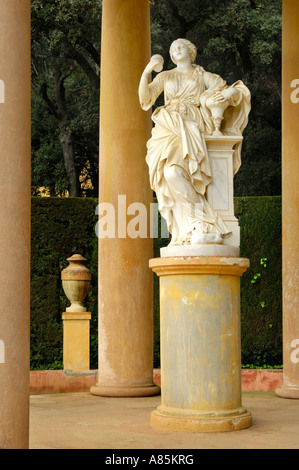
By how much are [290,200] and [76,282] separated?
8057mm

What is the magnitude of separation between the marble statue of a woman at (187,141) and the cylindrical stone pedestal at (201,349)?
0.62 meters

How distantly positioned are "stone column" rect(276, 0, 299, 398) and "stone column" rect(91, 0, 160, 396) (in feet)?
11.6

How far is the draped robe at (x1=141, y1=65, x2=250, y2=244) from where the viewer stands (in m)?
13.5

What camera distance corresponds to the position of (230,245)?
13.6m

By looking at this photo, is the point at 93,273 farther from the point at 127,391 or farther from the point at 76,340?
the point at 127,391

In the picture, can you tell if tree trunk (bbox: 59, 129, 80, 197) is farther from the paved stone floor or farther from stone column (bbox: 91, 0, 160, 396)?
the paved stone floor

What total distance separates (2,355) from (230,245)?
5290mm

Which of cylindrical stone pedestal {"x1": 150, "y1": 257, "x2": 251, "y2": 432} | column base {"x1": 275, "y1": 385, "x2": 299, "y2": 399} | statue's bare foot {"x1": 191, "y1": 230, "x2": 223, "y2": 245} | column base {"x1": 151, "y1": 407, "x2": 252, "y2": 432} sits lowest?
column base {"x1": 275, "y1": 385, "x2": 299, "y2": 399}

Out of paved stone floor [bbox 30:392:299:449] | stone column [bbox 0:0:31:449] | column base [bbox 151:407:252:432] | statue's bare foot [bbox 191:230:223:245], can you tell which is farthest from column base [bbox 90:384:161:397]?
stone column [bbox 0:0:31:449]

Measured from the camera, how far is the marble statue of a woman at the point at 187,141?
13.5 metres

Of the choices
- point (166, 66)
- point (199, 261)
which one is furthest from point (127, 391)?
point (166, 66)

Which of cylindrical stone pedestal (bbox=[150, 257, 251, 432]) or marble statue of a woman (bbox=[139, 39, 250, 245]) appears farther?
marble statue of a woman (bbox=[139, 39, 250, 245])
